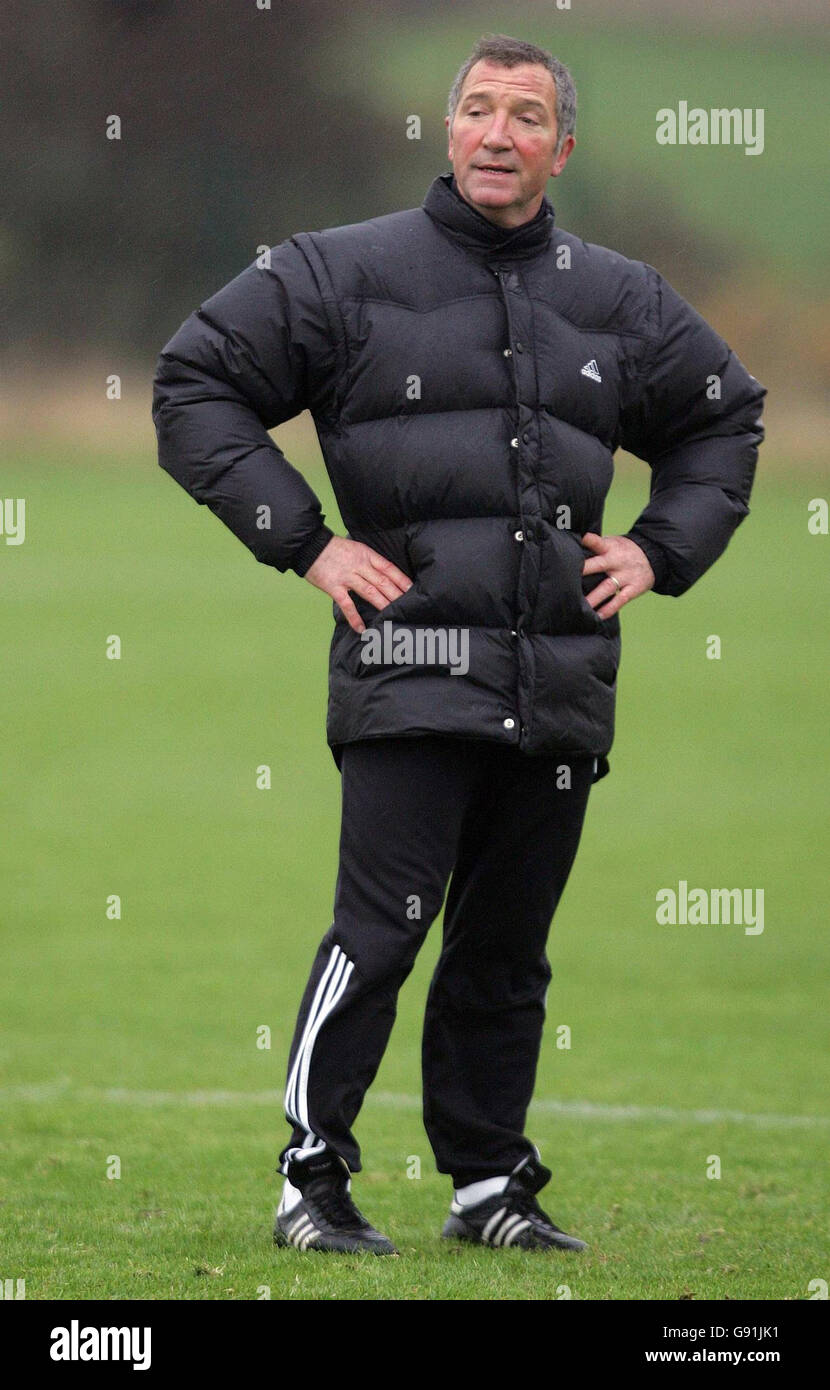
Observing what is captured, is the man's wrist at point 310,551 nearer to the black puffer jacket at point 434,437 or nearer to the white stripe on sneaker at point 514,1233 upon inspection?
the black puffer jacket at point 434,437

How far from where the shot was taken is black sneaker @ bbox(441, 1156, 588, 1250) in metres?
3.72

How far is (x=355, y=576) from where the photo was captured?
3.50m

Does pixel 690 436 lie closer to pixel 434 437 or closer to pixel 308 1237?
pixel 434 437

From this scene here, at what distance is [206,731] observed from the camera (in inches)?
711

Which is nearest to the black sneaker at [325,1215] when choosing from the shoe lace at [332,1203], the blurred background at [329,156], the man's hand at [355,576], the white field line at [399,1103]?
the shoe lace at [332,1203]

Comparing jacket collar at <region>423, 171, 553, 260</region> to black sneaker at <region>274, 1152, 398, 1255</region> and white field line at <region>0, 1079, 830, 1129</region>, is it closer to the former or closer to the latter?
black sneaker at <region>274, 1152, 398, 1255</region>

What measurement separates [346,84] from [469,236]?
37.2 metres

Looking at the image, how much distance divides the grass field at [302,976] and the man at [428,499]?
0.49 m

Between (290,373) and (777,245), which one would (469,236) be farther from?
(777,245)

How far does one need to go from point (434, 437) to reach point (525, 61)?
67cm

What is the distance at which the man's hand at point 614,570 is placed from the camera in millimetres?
3631

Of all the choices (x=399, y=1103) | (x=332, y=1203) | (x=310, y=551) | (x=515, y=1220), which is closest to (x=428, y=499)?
(x=310, y=551)

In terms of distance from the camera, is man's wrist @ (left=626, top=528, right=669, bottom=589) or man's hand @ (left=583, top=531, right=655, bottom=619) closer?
man's hand @ (left=583, top=531, right=655, bottom=619)

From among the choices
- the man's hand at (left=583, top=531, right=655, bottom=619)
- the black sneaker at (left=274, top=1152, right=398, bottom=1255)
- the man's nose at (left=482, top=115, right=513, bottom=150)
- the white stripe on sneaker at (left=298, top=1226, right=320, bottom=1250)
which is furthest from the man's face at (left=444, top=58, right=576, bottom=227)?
the white stripe on sneaker at (left=298, top=1226, right=320, bottom=1250)
